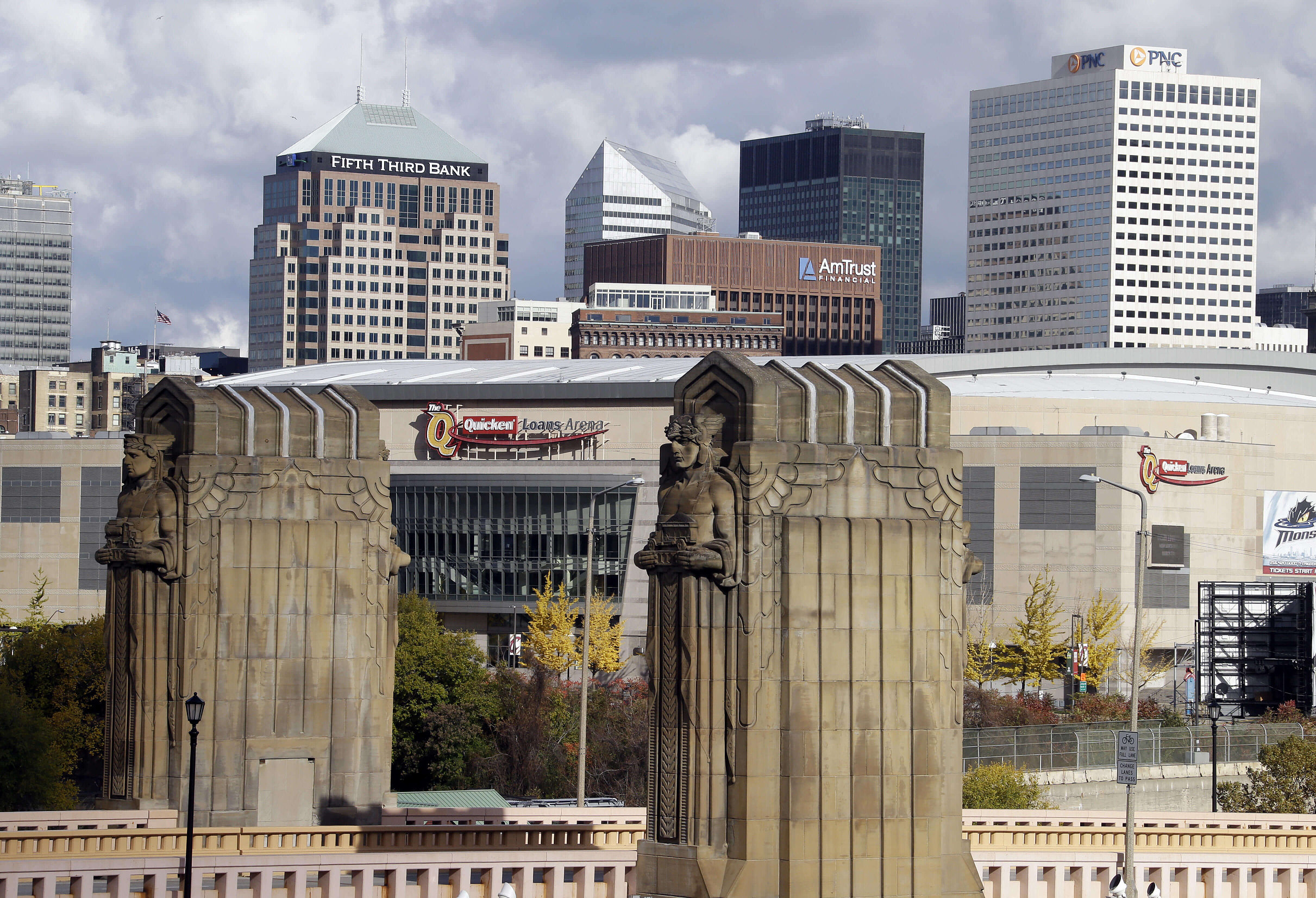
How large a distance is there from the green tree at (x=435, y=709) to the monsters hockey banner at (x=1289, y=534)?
60.1 meters

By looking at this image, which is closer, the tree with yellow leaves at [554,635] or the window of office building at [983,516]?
the tree with yellow leaves at [554,635]

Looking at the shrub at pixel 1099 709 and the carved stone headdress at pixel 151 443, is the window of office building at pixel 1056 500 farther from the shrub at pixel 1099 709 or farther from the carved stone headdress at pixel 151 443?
the carved stone headdress at pixel 151 443

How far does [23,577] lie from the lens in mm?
137750

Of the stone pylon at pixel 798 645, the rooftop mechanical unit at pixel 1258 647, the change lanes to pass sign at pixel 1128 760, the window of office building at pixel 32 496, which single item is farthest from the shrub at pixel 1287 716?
the window of office building at pixel 32 496

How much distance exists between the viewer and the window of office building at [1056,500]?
397ft

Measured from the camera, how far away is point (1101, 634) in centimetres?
11081

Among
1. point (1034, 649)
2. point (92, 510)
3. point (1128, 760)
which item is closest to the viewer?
point (1128, 760)

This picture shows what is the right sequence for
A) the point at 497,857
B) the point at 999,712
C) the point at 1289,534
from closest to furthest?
1. the point at 497,857
2. the point at 999,712
3. the point at 1289,534

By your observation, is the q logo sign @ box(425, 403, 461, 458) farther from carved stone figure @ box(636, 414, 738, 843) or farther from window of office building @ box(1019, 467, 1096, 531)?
A: carved stone figure @ box(636, 414, 738, 843)

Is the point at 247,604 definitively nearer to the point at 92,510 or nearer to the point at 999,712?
the point at 999,712

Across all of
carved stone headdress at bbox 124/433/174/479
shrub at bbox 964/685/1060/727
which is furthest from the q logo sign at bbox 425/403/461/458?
carved stone headdress at bbox 124/433/174/479

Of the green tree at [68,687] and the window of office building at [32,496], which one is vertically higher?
the window of office building at [32,496]

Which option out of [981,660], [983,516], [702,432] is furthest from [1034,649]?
[702,432]

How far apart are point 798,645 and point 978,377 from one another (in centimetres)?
11290
